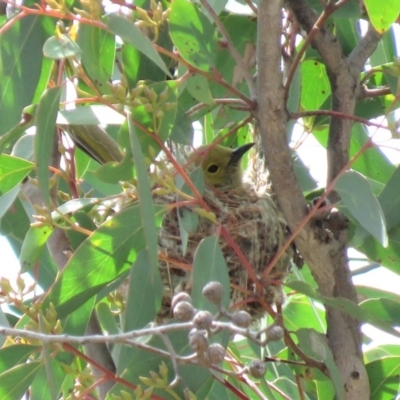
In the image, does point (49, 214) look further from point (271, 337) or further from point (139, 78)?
point (271, 337)

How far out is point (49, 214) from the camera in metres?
2.10

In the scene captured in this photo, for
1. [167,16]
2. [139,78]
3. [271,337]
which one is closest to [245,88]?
[139,78]

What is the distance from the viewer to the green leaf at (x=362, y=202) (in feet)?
6.77

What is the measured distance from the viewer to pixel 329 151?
243cm

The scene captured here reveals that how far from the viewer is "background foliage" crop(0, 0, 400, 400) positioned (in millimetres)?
1973

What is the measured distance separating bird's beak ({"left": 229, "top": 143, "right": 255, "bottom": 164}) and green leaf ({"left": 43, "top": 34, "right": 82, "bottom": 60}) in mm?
1597

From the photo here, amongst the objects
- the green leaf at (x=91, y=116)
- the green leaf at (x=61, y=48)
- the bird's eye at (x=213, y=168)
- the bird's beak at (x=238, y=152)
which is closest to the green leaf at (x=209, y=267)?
the green leaf at (x=91, y=116)

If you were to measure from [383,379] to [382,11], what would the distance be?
1033 millimetres

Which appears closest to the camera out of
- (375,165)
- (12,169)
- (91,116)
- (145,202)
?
(145,202)

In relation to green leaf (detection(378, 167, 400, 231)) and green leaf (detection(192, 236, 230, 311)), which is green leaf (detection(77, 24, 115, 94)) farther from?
green leaf (detection(378, 167, 400, 231))

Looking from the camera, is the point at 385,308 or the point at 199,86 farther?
the point at 385,308

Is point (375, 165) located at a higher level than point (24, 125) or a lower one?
lower

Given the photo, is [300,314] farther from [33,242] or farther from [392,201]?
[33,242]

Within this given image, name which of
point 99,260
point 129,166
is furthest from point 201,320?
point 99,260
